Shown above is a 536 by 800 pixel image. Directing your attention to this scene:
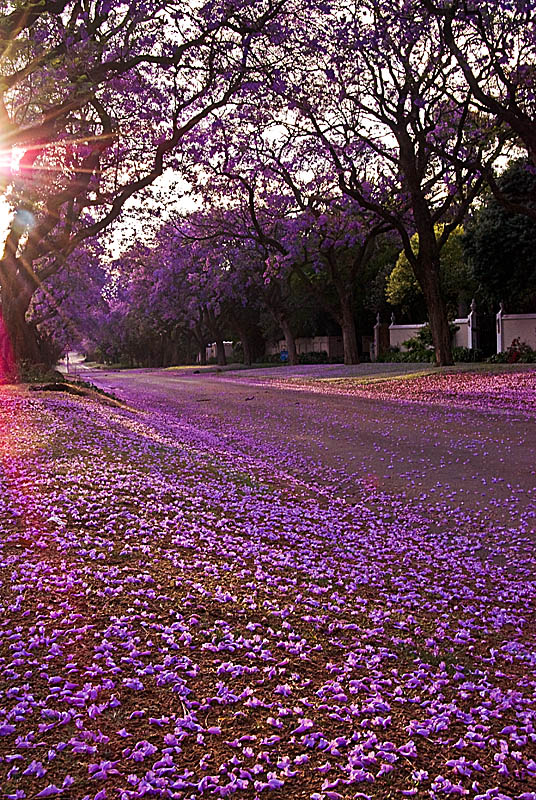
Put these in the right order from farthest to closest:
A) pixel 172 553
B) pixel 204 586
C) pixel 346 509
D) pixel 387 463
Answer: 1. pixel 387 463
2. pixel 346 509
3. pixel 172 553
4. pixel 204 586

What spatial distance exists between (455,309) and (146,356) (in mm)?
45287

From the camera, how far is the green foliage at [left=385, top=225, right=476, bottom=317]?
38.3 meters

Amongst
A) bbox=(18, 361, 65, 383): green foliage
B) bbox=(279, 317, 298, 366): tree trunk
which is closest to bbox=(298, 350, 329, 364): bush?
bbox=(279, 317, 298, 366): tree trunk

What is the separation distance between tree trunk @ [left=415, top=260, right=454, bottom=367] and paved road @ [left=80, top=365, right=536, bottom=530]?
327 inches

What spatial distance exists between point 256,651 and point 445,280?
39.0 meters

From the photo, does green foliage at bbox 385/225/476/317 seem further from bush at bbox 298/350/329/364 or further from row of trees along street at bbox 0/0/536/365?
bush at bbox 298/350/329/364

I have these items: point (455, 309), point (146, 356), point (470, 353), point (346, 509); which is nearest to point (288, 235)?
point (470, 353)

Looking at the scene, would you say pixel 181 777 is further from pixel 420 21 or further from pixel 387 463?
pixel 420 21

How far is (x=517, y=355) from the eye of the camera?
25734 millimetres

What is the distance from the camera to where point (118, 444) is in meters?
8.49

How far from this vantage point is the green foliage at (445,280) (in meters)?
Answer: 38.3

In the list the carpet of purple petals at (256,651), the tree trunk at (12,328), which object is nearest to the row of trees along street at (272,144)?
the tree trunk at (12,328)

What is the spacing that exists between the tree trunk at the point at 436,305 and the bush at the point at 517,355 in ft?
11.4

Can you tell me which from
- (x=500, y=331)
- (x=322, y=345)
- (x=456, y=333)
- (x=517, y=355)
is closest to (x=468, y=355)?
(x=500, y=331)
